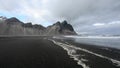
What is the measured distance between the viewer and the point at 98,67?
44.7ft

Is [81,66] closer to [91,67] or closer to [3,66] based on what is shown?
[91,67]

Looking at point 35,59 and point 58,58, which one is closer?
point 35,59

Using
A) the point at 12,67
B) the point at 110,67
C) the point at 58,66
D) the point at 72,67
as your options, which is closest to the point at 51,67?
→ the point at 58,66

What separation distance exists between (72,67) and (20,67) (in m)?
4.22

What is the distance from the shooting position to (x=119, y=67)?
1366 cm

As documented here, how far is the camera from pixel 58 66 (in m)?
13.9

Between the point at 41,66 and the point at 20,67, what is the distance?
170 cm

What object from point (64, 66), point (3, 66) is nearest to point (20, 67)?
point (3, 66)

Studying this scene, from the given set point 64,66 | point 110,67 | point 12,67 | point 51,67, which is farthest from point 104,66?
point 12,67

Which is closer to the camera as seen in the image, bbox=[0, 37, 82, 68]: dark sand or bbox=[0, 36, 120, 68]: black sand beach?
bbox=[0, 37, 82, 68]: dark sand

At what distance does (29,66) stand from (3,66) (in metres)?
2.11

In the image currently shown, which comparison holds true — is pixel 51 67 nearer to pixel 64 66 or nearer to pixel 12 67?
pixel 64 66

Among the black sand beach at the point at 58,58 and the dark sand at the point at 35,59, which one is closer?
the dark sand at the point at 35,59

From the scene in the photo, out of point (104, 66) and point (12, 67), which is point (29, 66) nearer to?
point (12, 67)
